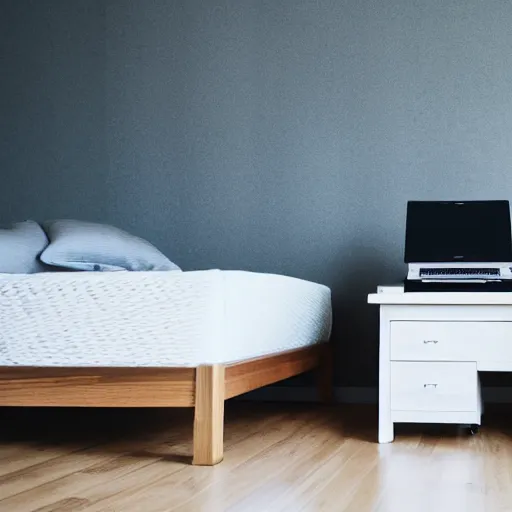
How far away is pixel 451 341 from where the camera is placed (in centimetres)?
271

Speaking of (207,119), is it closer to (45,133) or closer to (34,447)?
(45,133)

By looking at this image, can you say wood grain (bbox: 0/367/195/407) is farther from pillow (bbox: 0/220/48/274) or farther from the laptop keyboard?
the laptop keyboard

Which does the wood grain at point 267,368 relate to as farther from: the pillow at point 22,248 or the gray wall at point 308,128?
the pillow at point 22,248

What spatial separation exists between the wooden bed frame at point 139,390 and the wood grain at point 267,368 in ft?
0.05

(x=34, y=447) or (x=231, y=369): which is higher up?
(x=231, y=369)

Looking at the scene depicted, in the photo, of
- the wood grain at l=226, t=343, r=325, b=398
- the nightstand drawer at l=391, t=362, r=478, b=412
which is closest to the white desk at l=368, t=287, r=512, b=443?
the nightstand drawer at l=391, t=362, r=478, b=412

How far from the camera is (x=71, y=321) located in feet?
7.35

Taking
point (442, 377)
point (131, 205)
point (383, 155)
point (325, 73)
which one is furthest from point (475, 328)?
point (131, 205)

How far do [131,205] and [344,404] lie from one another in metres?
1.31

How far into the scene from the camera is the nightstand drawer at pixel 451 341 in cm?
269

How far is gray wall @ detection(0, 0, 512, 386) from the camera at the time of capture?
3619mm

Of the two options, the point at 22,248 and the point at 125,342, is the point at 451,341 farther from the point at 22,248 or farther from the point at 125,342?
the point at 22,248

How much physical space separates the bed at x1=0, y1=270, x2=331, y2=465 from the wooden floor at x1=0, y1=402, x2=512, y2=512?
162 millimetres

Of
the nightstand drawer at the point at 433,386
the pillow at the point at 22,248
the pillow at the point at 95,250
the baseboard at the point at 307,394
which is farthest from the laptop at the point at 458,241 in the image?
the pillow at the point at 22,248
